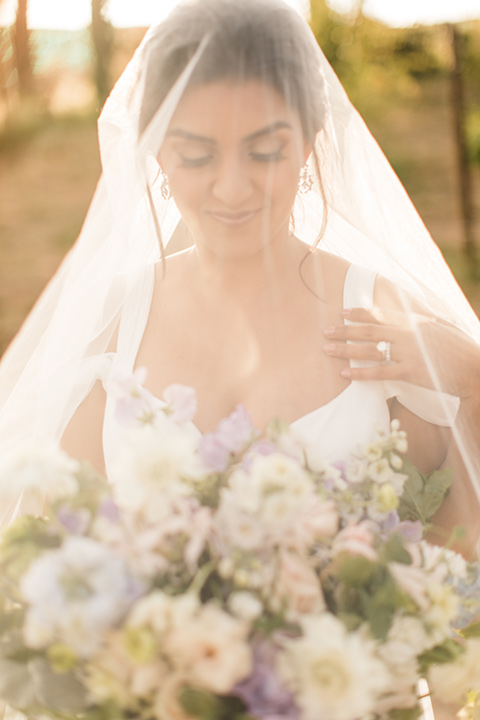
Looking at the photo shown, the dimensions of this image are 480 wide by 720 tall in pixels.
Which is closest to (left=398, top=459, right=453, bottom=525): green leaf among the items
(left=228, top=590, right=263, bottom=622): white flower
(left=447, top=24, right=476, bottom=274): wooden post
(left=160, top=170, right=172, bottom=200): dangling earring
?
(left=228, top=590, right=263, bottom=622): white flower

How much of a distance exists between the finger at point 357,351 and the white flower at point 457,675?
679mm

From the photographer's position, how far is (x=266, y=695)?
2.71ft

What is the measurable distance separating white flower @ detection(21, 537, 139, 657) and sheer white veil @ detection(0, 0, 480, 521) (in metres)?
0.80

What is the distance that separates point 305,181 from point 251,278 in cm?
27

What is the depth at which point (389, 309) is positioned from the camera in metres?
1.63

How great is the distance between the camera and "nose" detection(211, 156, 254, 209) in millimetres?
1344

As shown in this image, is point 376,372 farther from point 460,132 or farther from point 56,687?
point 460,132

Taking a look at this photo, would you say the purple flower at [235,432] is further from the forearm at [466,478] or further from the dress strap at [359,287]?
the dress strap at [359,287]

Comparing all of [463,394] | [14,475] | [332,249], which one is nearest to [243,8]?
[332,249]

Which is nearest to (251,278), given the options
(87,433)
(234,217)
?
(234,217)

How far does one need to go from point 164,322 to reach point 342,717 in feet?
3.78

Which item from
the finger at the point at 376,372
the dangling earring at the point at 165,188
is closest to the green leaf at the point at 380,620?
the finger at the point at 376,372

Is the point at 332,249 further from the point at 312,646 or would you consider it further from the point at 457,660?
the point at 312,646

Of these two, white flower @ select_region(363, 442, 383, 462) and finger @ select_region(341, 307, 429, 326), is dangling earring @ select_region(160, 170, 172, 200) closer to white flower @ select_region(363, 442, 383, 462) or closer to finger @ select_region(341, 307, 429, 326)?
finger @ select_region(341, 307, 429, 326)
